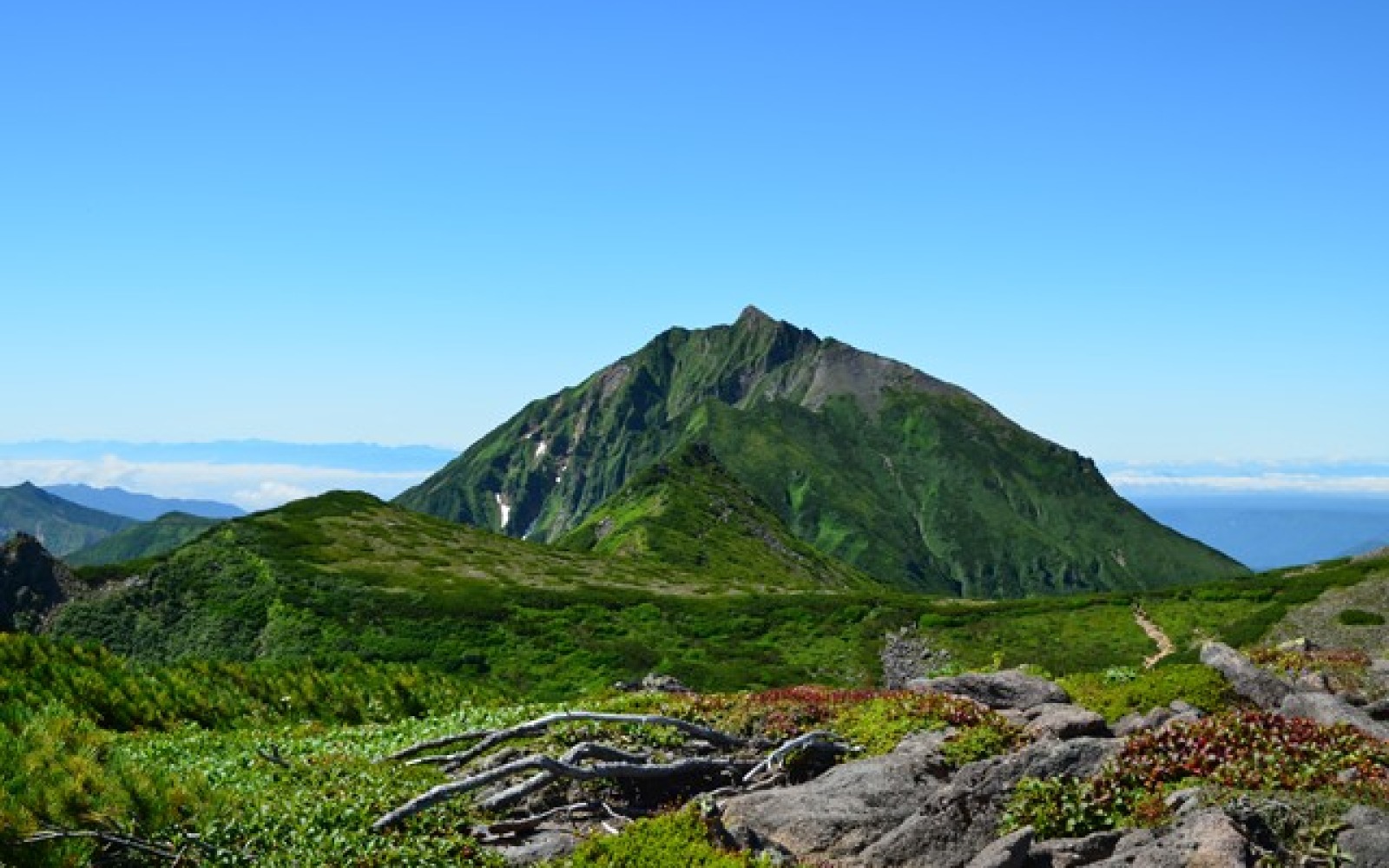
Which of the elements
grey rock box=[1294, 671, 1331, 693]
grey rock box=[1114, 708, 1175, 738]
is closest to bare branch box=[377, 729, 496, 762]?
grey rock box=[1114, 708, 1175, 738]

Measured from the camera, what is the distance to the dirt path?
73.7 metres

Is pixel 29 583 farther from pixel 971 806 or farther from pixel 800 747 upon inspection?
pixel 971 806

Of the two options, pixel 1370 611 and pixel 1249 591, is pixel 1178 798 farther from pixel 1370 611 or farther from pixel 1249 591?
pixel 1249 591

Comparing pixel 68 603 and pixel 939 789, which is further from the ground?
pixel 939 789

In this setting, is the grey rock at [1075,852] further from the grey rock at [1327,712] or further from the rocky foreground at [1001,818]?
the grey rock at [1327,712]

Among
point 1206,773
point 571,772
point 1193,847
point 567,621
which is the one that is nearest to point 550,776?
point 571,772

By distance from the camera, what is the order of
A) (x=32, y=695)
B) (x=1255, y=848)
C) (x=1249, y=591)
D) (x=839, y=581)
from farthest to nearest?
(x=839, y=581) < (x=1249, y=591) < (x=32, y=695) < (x=1255, y=848)

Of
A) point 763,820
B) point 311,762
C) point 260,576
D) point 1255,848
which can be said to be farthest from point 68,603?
point 1255,848

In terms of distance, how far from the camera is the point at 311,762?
18641 mm

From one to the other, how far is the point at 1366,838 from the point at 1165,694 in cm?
953

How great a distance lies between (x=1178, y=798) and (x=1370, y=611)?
66.6 metres

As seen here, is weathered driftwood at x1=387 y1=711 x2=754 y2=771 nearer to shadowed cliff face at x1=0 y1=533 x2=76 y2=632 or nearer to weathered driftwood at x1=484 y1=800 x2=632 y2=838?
weathered driftwood at x1=484 y1=800 x2=632 y2=838

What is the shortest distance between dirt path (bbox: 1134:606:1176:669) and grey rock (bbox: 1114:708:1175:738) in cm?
5685

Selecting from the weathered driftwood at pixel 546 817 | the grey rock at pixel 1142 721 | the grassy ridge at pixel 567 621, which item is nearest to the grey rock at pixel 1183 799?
the grey rock at pixel 1142 721
